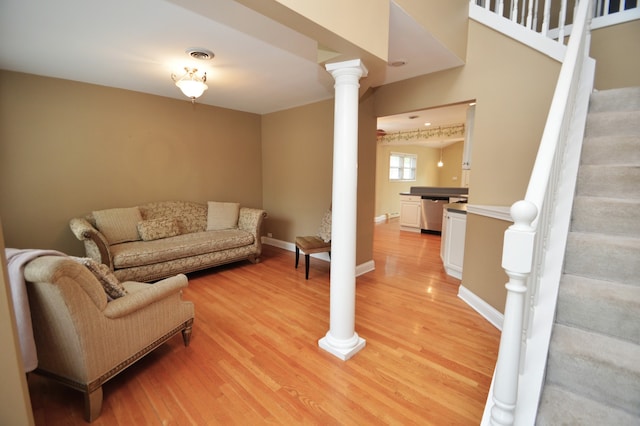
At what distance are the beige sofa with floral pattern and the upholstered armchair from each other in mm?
1677

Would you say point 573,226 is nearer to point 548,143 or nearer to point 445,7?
point 548,143

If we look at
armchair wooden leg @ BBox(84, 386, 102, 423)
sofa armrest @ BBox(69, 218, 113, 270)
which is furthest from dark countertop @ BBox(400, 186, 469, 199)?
armchair wooden leg @ BBox(84, 386, 102, 423)

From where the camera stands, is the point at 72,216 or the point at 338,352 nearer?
the point at 338,352

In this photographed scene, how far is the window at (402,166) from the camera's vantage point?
8.85 metres

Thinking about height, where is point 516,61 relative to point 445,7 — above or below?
below

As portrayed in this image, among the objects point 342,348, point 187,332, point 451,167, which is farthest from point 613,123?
point 451,167

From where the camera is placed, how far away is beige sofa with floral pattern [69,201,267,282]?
3186 mm

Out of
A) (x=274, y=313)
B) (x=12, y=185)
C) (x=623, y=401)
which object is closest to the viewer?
(x=623, y=401)

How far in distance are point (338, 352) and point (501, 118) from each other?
2.58 meters

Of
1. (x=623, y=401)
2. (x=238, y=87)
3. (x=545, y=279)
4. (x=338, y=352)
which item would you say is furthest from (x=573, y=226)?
(x=238, y=87)

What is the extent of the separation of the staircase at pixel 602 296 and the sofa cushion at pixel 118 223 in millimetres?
4208

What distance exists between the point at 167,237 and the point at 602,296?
4234 mm

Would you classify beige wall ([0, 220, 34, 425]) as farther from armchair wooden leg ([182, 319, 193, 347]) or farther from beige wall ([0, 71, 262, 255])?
beige wall ([0, 71, 262, 255])

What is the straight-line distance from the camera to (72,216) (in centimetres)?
357
